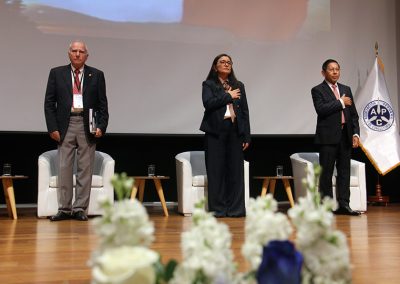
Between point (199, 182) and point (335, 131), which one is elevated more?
point (335, 131)

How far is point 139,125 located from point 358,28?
2700 mm

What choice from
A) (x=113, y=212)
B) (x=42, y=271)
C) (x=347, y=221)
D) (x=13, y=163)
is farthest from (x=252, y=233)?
(x=13, y=163)

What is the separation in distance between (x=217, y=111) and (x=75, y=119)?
44.3 inches

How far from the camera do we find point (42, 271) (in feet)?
6.02

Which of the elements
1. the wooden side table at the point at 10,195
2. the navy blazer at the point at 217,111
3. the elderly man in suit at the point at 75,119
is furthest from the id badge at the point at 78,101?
the navy blazer at the point at 217,111

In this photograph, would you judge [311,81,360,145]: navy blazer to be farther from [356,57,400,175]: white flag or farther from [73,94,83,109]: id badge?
[73,94,83,109]: id badge

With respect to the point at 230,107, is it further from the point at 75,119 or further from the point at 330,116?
the point at 75,119

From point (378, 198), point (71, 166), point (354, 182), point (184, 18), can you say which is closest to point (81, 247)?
point (71, 166)

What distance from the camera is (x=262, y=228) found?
2.06ft

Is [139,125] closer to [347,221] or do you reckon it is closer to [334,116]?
[334,116]

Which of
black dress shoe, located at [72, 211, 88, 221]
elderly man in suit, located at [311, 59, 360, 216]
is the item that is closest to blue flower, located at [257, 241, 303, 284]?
black dress shoe, located at [72, 211, 88, 221]

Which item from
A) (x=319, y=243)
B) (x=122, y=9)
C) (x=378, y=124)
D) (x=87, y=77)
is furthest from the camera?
(x=378, y=124)

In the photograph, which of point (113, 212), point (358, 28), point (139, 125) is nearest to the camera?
point (113, 212)

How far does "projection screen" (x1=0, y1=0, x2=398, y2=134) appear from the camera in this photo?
5102mm
